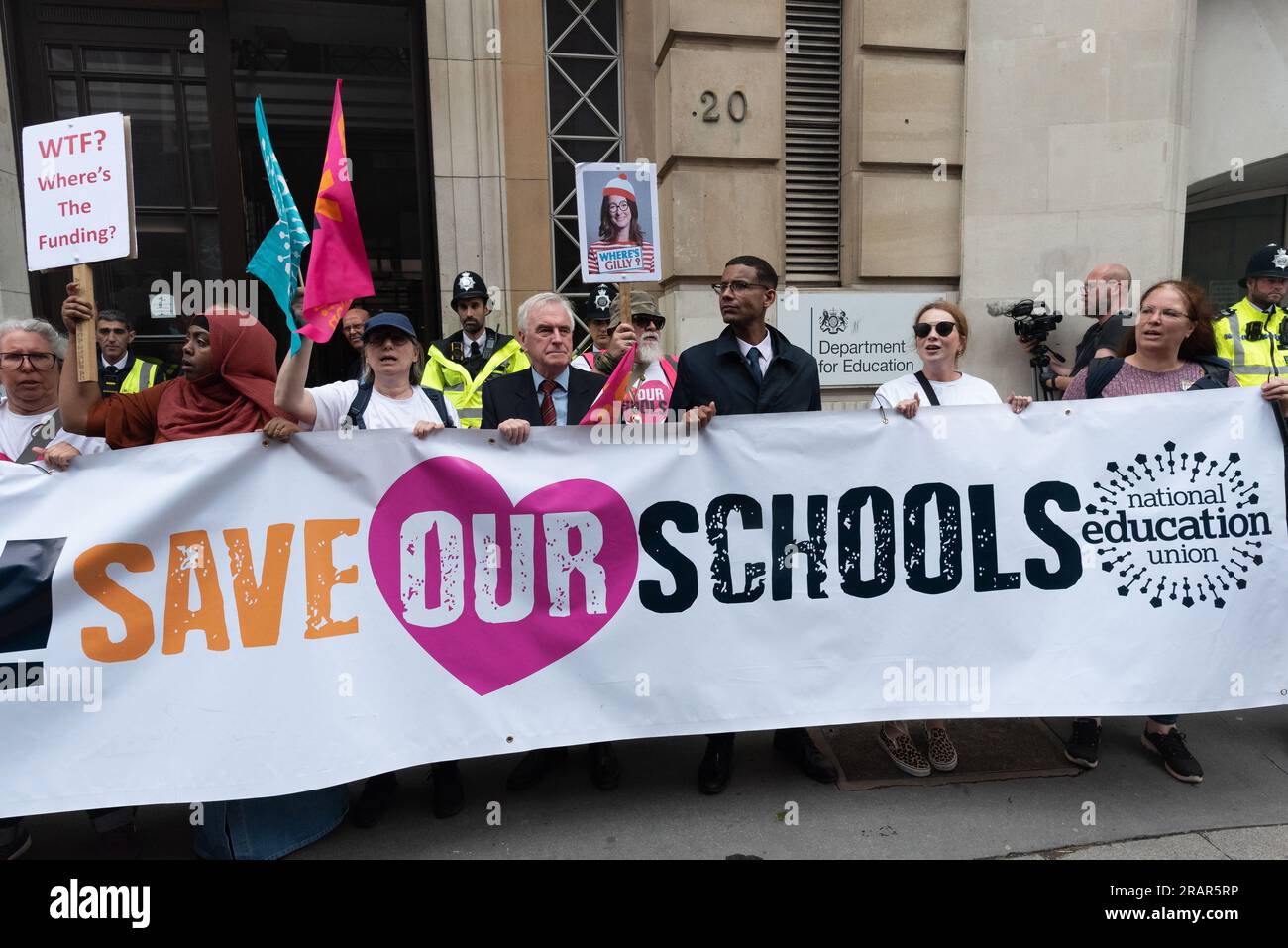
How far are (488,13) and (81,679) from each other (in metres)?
6.78

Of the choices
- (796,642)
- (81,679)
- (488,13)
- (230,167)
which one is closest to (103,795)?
(81,679)

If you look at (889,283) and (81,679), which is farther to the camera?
(889,283)

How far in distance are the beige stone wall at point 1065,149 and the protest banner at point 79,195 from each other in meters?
7.10

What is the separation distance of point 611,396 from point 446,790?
1.80 meters

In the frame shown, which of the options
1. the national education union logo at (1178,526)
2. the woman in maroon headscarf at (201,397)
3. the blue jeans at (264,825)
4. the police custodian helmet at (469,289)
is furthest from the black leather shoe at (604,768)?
the police custodian helmet at (469,289)

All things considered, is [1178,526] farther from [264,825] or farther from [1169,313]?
[264,825]

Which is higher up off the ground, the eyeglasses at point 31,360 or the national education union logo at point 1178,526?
the eyeglasses at point 31,360

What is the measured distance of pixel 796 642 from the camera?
11.0ft

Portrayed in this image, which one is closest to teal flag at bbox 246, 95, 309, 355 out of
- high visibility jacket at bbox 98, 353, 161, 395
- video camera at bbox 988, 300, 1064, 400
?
high visibility jacket at bbox 98, 353, 161, 395

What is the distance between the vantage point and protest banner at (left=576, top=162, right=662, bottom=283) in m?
4.12

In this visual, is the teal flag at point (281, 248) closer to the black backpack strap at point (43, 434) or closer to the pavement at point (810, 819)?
the black backpack strap at point (43, 434)

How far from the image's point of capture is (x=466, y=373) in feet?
19.3

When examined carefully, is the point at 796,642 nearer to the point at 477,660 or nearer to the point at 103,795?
the point at 477,660

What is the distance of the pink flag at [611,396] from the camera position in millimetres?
3436
